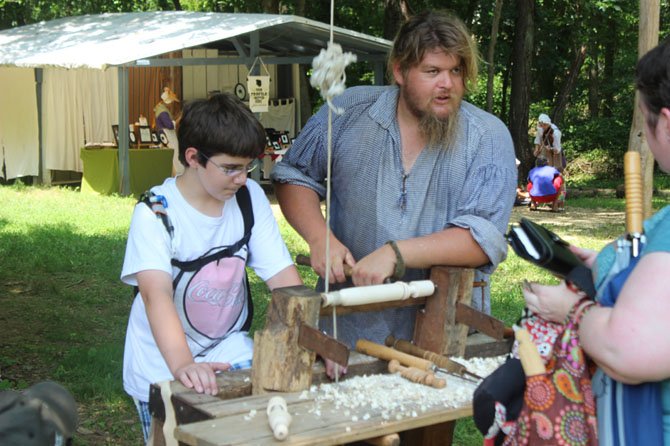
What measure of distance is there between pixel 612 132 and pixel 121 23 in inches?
480

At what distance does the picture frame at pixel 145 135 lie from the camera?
51.7 ft

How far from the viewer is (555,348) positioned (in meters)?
1.92

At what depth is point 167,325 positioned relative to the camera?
2.46m

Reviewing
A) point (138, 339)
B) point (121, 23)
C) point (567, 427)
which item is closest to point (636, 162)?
point (567, 427)

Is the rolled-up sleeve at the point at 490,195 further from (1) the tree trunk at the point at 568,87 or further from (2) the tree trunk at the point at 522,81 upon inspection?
(1) the tree trunk at the point at 568,87

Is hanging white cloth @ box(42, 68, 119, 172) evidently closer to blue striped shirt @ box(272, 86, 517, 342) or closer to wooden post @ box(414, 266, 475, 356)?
blue striped shirt @ box(272, 86, 517, 342)

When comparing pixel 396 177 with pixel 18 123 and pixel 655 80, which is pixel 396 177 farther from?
pixel 18 123

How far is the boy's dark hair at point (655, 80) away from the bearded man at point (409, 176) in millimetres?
1122

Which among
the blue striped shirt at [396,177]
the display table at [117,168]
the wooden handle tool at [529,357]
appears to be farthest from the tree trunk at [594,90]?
the wooden handle tool at [529,357]

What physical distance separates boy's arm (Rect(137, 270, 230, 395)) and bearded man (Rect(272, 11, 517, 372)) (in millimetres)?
556

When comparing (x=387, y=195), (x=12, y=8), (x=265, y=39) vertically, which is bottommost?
(x=387, y=195)

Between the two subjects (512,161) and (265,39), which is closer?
(512,161)

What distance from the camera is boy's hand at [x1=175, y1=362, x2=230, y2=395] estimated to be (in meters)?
2.28

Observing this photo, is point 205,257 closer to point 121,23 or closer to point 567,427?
point 567,427
